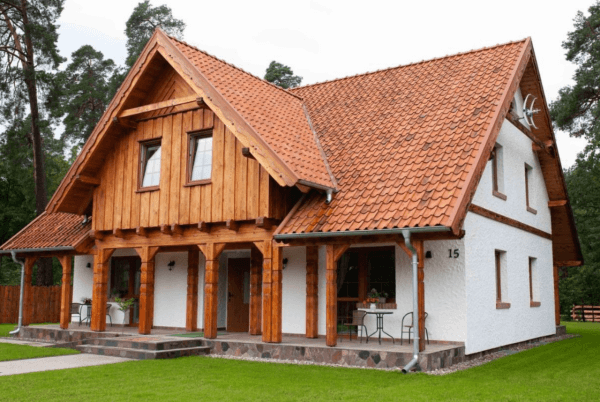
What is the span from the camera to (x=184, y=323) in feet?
51.6

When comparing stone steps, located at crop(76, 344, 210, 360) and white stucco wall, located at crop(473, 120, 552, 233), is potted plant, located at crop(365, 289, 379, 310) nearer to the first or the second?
white stucco wall, located at crop(473, 120, 552, 233)

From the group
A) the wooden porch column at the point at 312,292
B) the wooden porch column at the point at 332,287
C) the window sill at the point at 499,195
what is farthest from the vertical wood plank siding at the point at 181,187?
the window sill at the point at 499,195

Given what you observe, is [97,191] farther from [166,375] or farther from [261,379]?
[261,379]

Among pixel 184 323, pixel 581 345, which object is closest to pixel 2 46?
pixel 184 323

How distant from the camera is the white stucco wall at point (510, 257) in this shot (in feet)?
39.3

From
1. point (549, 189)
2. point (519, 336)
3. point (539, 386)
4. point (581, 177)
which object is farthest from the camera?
point (581, 177)

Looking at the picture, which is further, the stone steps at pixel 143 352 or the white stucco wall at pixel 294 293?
the white stucco wall at pixel 294 293

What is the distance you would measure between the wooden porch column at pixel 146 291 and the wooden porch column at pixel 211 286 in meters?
1.64

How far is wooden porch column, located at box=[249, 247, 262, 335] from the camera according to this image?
1411 centimetres

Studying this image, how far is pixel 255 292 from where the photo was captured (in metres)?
14.4

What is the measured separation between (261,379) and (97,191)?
25.8 ft

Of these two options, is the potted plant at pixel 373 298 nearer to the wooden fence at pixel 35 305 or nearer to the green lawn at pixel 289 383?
the green lawn at pixel 289 383

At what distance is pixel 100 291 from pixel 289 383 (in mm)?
7458

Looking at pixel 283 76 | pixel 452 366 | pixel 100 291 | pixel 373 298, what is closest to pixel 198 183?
pixel 100 291
